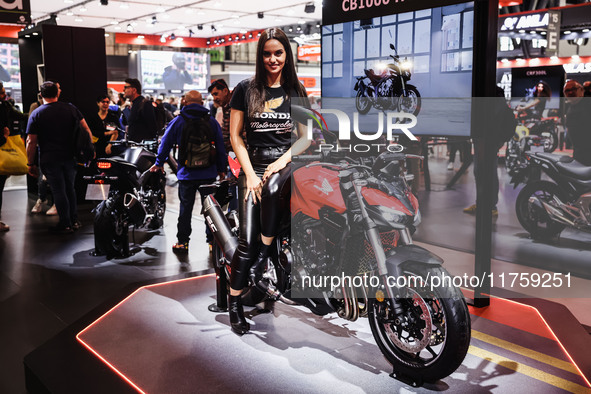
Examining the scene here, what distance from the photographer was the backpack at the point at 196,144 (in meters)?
4.88

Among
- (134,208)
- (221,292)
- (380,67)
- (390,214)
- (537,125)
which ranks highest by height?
(380,67)

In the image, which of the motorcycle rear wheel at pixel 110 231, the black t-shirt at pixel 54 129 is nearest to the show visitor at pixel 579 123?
the motorcycle rear wheel at pixel 110 231

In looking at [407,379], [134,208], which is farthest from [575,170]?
[134,208]

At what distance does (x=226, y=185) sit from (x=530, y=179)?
343 centimetres

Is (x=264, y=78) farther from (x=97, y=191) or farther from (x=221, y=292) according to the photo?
(x=97, y=191)

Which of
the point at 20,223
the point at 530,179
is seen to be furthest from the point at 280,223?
the point at 20,223

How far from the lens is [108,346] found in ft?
9.83

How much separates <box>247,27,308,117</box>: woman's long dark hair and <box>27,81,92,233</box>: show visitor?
342 cm

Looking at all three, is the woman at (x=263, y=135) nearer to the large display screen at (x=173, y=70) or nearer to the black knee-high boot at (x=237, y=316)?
the black knee-high boot at (x=237, y=316)

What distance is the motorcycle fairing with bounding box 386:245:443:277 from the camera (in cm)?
243

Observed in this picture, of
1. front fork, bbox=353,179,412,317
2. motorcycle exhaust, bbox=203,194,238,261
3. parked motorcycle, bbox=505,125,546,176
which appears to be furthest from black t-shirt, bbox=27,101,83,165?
parked motorcycle, bbox=505,125,546,176

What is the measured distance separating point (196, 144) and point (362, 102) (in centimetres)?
185

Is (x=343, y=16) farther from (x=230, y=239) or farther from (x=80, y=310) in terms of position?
(x=80, y=310)

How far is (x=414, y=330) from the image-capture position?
8.20 feet
